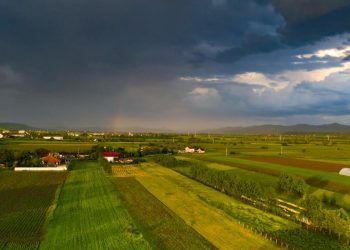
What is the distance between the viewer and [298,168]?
85.6 meters

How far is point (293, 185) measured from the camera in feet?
187

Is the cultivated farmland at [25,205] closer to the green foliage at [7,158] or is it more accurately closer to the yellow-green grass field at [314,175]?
the green foliage at [7,158]

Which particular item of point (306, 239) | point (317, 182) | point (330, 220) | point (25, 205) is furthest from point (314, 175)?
point (25, 205)

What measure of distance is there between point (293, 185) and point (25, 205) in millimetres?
37867

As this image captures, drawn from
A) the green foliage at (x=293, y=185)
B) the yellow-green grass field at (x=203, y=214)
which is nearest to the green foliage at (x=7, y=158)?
the yellow-green grass field at (x=203, y=214)

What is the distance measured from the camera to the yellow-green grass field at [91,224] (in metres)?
33.1

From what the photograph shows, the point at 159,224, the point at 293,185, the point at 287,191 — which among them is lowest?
the point at 159,224

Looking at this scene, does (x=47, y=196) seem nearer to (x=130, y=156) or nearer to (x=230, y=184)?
(x=230, y=184)

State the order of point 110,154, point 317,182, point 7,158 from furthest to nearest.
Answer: point 110,154
point 7,158
point 317,182

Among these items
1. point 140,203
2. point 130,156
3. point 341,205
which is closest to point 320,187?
point 341,205

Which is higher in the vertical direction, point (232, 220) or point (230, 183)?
point (230, 183)

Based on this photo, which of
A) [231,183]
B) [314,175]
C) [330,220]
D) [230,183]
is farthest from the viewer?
[314,175]

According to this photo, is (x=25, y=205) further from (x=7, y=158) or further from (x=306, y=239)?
(x=7, y=158)

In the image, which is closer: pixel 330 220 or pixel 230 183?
pixel 330 220
